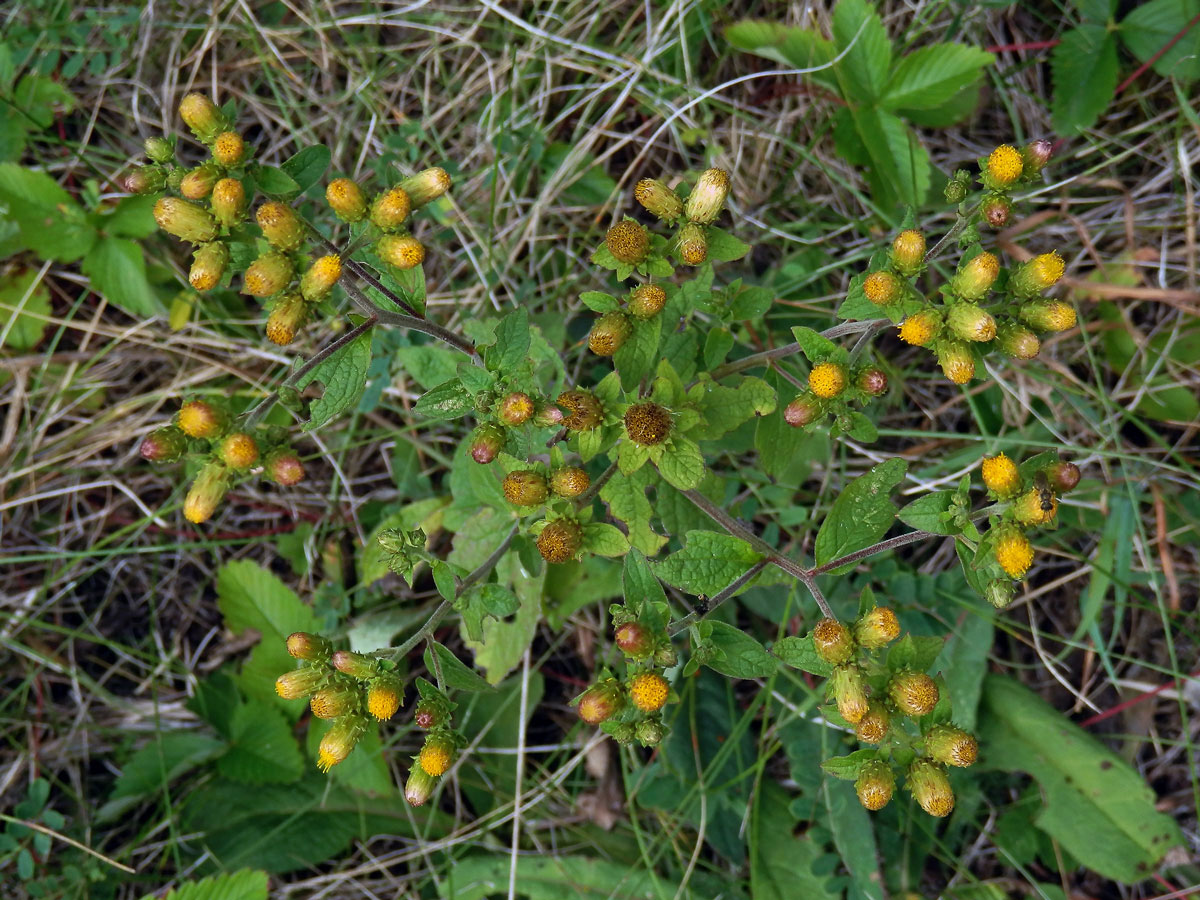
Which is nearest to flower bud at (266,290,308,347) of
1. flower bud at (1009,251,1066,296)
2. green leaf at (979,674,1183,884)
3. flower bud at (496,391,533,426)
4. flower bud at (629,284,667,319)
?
flower bud at (496,391,533,426)

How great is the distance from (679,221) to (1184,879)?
390 cm

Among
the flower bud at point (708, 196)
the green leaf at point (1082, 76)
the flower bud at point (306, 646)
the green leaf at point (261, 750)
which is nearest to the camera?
the flower bud at point (708, 196)

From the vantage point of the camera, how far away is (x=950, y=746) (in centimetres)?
293

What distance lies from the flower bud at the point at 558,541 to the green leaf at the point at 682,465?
365mm

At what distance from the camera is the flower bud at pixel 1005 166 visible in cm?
298

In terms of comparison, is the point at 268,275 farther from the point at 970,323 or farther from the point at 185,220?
the point at 970,323

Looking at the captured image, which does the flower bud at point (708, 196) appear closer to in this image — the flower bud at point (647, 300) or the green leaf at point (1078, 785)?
the flower bud at point (647, 300)

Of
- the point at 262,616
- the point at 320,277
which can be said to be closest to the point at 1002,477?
the point at 320,277

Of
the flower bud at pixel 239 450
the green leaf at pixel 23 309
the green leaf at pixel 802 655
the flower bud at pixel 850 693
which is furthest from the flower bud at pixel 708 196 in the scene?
the green leaf at pixel 23 309

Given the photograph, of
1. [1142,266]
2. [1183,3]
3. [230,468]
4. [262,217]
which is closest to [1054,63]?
[1183,3]

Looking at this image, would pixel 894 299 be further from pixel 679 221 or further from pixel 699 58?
pixel 699 58

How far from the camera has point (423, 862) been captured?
4.67 meters

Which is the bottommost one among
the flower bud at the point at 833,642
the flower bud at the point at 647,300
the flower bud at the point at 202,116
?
the flower bud at the point at 833,642

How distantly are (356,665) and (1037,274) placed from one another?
2.59m
